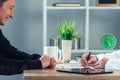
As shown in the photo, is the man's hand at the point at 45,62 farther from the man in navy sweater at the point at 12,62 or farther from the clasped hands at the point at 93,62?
the clasped hands at the point at 93,62

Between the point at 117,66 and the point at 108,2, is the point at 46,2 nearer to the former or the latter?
the point at 108,2

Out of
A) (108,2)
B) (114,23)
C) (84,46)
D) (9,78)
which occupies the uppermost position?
(108,2)

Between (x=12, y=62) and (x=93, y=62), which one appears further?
(x=93, y=62)

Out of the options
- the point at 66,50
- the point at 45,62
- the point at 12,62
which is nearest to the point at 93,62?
the point at 45,62

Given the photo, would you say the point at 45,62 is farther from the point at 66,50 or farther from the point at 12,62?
the point at 66,50

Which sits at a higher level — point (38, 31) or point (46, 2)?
point (46, 2)

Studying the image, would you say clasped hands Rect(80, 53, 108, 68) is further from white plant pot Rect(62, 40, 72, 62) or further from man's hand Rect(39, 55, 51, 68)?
white plant pot Rect(62, 40, 72, 62)

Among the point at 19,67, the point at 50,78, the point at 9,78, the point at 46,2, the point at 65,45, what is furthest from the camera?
the point at 9,78

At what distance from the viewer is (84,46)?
3980 mm

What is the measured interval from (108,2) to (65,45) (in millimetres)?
1619

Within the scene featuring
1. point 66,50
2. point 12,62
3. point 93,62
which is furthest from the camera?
point 66,50

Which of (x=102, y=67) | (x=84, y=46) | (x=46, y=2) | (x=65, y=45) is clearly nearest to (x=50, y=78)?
(x=102, y=67)

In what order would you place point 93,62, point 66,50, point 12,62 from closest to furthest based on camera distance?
point 12,62 → point 93,62 → point 66,50

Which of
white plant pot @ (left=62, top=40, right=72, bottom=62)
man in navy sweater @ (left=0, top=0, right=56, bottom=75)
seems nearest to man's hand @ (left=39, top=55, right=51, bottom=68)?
man in navy sweater @ (left=0, top=0, right=56, bottom=75)
